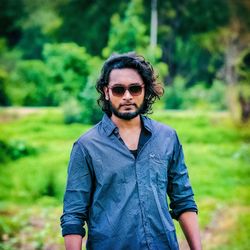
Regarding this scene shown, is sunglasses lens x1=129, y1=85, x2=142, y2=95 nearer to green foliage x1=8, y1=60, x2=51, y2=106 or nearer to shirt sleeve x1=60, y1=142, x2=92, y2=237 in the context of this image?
shirt sleeve x1=60, y1=142, x2=92, y2=237

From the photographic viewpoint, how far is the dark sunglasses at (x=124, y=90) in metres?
1.89

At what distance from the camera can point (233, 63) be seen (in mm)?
9906

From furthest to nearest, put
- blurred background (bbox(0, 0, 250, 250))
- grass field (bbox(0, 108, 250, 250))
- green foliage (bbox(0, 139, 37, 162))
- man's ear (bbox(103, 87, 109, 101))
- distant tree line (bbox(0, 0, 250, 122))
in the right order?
distant tree line (bbox(0, 0, 250, 122)) < green foliage (bbox(0, 139, 37, 162)) < blurred background (bbox(0, 0, 250, 250)) < grass field (bbox(0, 108, 250, 250)) < man's ear (bbox(103, 87, 109, 101))

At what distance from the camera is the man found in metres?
1.74

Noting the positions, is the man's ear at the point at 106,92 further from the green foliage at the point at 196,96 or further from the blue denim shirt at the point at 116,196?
the green foliage at the point at 196,96

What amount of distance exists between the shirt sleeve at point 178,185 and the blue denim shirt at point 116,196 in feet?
0.29

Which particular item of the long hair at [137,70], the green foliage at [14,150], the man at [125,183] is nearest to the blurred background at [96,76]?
the green foliage at [14,150]

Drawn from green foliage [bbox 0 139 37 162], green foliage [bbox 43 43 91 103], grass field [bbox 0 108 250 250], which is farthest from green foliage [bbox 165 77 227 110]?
green foliage [bbox 0 139 37 162]

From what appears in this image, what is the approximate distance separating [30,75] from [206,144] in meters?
3.50

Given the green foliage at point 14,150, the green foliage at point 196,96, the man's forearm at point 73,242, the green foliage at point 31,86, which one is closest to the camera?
the man's forearm at point 73,242

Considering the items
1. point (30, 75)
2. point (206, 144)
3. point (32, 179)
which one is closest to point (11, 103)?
point (30, 75)

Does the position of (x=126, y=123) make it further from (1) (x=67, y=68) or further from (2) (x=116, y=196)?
(1) (x=67, y=68)

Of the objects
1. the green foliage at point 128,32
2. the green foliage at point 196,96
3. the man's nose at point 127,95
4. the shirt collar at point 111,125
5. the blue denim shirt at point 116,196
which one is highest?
the green foliage at point 128,32

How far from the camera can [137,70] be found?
1.95 m
